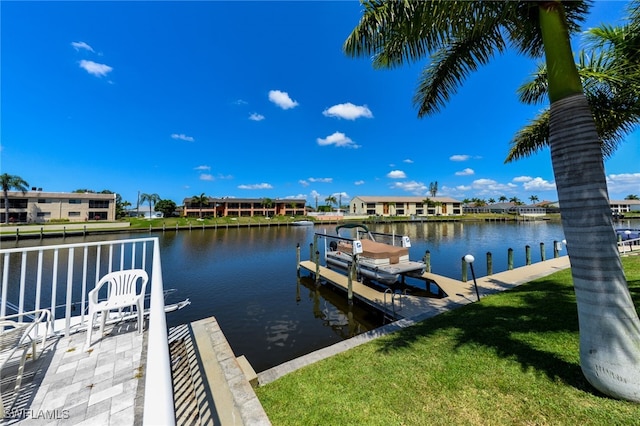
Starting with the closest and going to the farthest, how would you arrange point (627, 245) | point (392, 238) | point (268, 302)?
point (268, 302)
point (392, 238)
point (627, 245)

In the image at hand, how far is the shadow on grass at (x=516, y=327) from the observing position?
12.4 ft

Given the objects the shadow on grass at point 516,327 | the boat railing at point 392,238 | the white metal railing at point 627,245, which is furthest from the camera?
the white metal railing at point 627,245

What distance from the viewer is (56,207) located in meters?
48.4

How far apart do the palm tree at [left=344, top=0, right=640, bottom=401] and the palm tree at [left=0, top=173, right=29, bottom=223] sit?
66.2 m

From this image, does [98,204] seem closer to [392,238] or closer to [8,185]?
[8,185]

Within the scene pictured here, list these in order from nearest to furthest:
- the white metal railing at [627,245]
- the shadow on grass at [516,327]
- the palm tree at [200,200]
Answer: the shadow on grass at [516,327] < the white metal railing at [627,245] < the palm tree at [200,200]

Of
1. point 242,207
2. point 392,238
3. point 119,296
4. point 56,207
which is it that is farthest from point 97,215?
point 119,296

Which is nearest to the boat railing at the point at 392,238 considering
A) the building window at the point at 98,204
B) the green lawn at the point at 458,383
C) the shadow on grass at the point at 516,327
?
the shadow on grass at the point at 516,327

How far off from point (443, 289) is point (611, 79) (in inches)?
287

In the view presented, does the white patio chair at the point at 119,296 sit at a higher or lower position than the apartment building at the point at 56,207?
lower

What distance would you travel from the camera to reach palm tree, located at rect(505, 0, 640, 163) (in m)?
4.23

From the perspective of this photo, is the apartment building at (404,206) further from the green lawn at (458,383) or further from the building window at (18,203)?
the green lawn at (458,383)

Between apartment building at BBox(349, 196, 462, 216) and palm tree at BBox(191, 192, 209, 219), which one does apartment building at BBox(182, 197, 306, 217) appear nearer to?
palm tree at BBox(191, 192, 209, 219)

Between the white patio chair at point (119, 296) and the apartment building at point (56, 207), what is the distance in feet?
200
